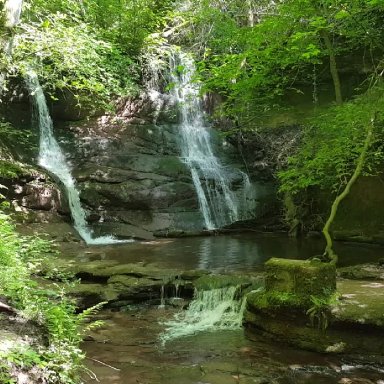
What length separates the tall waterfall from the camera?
52.7 feet

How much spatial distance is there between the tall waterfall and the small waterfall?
26.6 ft

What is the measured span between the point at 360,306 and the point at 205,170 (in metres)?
12.0

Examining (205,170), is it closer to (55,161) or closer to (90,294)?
(55,161)

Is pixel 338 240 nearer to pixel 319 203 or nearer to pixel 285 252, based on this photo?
pixel 319 203

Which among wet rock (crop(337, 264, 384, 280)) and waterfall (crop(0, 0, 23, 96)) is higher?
waterfall (crop(0, 0, 23, 96))

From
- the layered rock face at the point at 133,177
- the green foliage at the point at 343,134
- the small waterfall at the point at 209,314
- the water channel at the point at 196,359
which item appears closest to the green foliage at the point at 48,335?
the water channel at the point at 196,359

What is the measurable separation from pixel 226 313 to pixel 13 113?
13.0m

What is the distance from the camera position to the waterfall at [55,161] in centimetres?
1398

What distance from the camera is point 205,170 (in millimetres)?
17125

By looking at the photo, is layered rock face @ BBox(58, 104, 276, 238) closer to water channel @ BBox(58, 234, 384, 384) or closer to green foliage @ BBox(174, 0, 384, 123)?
green foliage @ BBox(174, 0, 384, 123)

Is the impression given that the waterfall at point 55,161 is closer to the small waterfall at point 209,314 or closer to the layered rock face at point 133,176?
the layered rock face at point 133,176

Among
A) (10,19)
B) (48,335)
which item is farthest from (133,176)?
(48,335)

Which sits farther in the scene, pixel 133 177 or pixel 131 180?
pixel 133 177

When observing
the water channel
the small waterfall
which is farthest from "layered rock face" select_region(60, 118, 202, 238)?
the water channel
